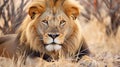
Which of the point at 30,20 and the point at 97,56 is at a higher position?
the point at 30,20

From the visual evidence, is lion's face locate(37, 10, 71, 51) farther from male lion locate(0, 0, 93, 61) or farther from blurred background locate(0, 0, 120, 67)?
blurred background locate(0, 0, 120, 67)

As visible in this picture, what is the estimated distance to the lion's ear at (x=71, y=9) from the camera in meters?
7.45

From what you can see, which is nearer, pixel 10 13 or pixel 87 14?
pixel 10 13

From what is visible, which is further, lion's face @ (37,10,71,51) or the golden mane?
the golden mane

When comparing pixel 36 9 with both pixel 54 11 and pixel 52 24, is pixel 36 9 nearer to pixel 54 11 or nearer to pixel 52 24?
pixel 54 11

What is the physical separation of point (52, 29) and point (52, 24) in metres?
0.08

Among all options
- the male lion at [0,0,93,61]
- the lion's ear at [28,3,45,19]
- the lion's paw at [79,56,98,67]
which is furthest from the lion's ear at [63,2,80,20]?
the lion's paw at [79,56,98,67]

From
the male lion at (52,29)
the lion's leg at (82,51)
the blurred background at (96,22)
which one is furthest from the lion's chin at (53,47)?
the blurred background at (96,22)

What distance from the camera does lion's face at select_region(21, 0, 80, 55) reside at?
721cm

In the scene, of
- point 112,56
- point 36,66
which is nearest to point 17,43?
point 36,66

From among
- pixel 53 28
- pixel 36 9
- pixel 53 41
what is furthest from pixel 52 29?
pixel 36 9

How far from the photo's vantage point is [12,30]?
970cm

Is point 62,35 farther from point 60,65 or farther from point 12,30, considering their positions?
point 12,30

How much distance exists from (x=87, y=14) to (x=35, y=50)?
396 cm
